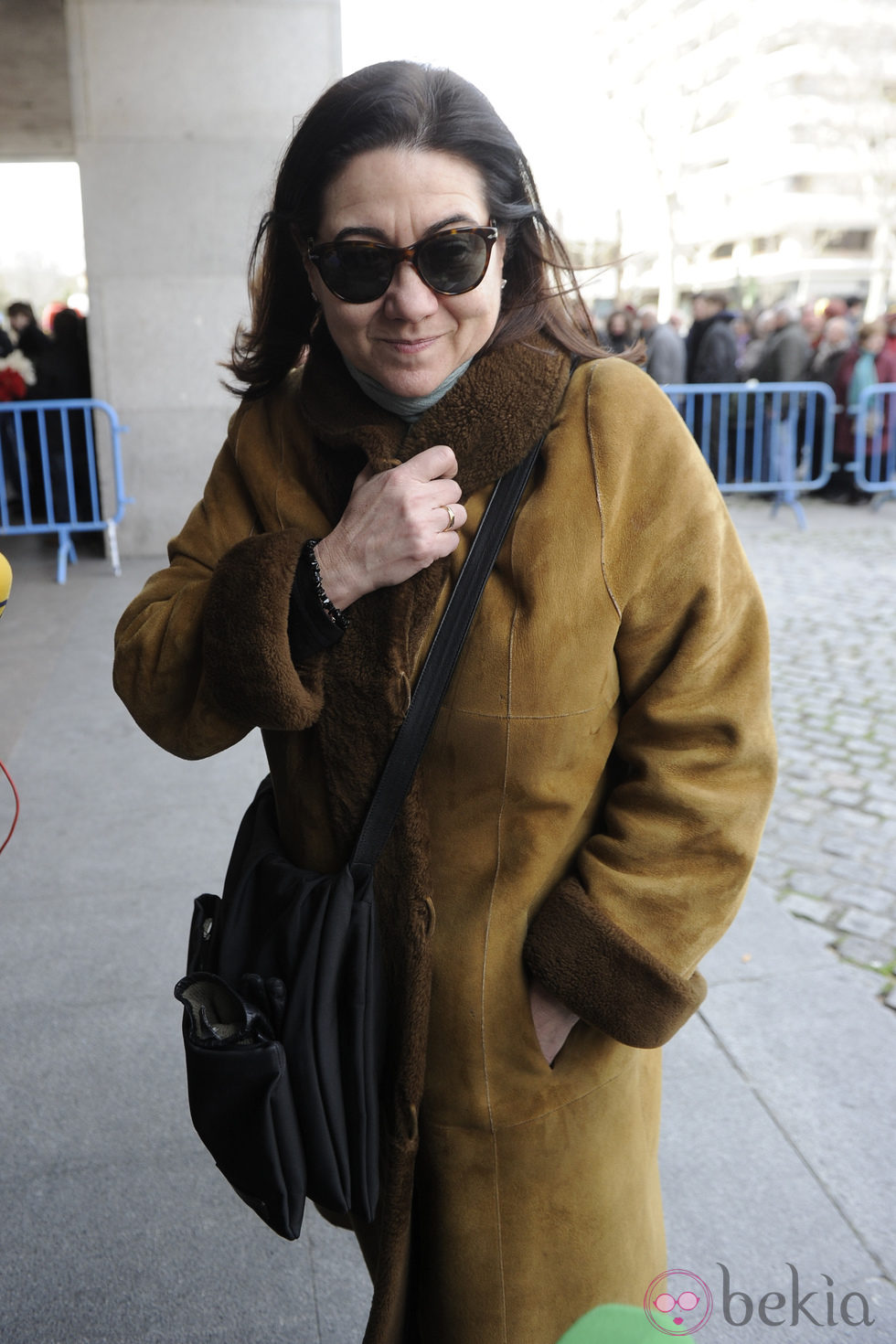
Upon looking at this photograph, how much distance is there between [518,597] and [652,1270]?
1.05m

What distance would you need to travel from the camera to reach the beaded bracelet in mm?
1405

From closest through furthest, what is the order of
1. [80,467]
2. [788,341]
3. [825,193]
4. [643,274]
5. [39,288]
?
[80,467] → [788,341] → [643,274] → [825,193] → [39,288]

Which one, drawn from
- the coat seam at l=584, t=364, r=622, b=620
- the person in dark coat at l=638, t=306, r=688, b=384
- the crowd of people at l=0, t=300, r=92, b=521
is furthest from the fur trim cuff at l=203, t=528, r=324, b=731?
the person in dark coat at l=638, t=306, r=688, b=384

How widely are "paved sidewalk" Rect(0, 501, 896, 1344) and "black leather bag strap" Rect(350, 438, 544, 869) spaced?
1.37 meters

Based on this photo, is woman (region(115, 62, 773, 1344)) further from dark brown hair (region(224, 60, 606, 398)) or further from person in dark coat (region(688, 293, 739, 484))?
person in dark coat (region(688, 293, 739, 484))

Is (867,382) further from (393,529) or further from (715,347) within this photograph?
(393,529)

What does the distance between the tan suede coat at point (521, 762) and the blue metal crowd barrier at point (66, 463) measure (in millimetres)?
7088

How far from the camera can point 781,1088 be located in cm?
282

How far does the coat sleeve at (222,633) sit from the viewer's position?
1.39m

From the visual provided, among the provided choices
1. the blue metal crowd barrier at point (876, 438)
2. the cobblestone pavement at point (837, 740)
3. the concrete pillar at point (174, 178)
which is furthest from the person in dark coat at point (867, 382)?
the concrete pillar at point (174, 178)

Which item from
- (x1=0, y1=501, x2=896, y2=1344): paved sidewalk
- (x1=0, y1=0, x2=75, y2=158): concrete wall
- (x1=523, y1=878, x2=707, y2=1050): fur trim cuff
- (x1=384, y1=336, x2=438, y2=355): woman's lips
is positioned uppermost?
(x1=0, y1=0, x2=75, y2=158): concrete wall

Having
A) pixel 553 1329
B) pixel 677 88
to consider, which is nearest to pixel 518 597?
pixel 553 1329

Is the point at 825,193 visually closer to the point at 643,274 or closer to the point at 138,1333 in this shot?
the point at 643,274

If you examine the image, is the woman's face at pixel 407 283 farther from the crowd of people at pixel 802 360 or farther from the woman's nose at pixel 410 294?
the crowd of people at pixel 802 360
